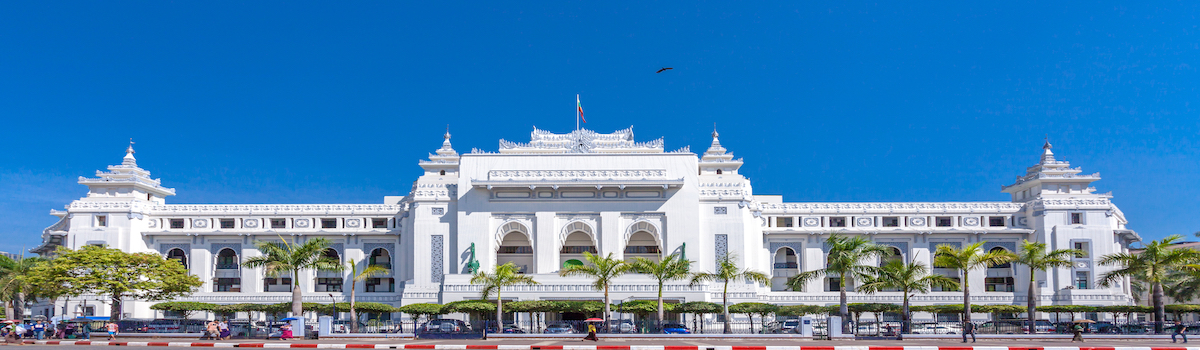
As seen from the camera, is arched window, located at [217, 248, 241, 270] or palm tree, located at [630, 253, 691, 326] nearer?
palm tree, located at [630, 253, 691, 326]

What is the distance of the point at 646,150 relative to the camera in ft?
224

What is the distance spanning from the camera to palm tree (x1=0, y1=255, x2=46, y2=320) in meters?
53.9

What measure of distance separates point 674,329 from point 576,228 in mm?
18164

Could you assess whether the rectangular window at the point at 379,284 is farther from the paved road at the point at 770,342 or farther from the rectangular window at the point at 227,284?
the paved road at the point at 770,342

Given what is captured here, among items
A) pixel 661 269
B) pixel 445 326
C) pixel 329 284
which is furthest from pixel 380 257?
pixel 661 269

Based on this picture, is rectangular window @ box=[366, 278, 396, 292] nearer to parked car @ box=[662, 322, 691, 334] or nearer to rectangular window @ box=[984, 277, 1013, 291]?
parked car @ box=[662, 322, 691, 334]

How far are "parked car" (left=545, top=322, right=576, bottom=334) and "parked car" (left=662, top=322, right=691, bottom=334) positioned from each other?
4723 mm

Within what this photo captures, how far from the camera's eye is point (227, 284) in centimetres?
6756

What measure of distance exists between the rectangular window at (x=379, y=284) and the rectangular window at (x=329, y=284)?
2066mm

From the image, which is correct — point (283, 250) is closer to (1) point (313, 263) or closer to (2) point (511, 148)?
(1) point (313, 263)

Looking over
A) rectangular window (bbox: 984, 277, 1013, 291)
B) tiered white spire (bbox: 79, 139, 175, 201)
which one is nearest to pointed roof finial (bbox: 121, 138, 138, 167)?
tiered white spire (bbox: 79, 139, 175, 201)

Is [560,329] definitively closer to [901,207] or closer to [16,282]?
[901,207]

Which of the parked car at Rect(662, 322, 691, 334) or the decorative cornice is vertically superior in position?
the decorative cornice

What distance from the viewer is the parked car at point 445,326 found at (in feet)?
146
